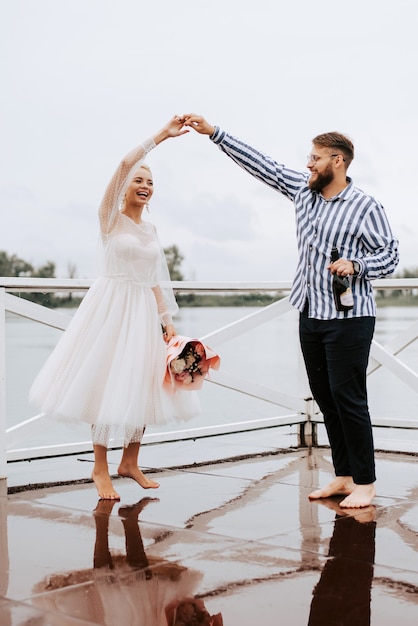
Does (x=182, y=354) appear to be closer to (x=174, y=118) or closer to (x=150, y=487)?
(x=150, y=487)

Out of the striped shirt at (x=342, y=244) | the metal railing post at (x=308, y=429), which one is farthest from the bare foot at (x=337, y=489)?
the metal railing post at (x=308, y=429)

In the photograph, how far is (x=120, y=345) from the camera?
4.28 meters

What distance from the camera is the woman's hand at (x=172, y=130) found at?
4258 mm

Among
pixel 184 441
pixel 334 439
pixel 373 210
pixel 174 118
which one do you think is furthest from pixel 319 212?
pixel 184 441

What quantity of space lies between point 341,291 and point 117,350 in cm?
108

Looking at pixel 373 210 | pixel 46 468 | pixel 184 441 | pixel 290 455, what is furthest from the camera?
pixel 184 441

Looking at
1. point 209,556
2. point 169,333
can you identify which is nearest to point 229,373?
point 169,333

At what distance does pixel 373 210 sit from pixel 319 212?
239 mm

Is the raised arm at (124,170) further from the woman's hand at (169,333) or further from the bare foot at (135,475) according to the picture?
the bare foot at (135,475)

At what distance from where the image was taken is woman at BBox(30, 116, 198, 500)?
420 cm

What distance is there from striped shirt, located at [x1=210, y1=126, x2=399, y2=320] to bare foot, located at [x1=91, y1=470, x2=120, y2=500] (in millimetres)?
1219

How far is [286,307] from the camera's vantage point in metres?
6.13

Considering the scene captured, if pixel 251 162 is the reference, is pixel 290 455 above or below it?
below

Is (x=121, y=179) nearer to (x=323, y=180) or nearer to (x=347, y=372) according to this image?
(x=323, y=180)
